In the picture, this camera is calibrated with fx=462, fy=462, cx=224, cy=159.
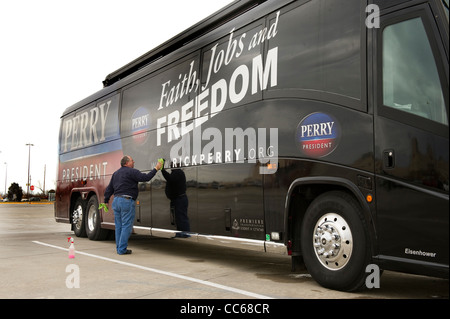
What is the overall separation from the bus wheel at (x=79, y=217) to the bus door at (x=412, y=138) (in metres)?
9.45

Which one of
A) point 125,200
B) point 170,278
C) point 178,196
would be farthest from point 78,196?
point 170,278

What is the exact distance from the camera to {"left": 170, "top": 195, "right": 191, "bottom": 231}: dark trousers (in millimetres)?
7893

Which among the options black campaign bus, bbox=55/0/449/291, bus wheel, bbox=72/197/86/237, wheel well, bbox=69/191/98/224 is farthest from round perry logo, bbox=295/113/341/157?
bus wheel, bbox=72/197/86/237

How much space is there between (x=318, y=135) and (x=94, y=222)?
7.97 meters

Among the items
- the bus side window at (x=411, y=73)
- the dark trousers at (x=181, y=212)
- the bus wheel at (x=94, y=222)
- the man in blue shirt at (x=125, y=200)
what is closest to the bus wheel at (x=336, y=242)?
the bus side window at (x=411, y=73)

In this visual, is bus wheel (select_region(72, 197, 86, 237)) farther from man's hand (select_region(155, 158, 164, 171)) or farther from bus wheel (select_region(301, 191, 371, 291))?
bus wheel (select_region(301, 191, 371, 291))

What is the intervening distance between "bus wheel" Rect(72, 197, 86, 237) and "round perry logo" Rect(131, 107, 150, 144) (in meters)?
3.63

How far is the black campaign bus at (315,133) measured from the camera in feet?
14.6

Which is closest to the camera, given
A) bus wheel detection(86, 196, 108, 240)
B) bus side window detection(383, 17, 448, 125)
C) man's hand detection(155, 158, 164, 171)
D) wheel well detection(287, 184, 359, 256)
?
bus side window detection(383, 17, 448, 125)

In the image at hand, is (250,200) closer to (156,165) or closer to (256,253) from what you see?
(156,165)

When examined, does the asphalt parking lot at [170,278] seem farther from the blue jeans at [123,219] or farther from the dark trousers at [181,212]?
the dark trousers at [181,212]

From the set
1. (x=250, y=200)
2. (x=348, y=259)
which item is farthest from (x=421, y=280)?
(x=250, y=200)
